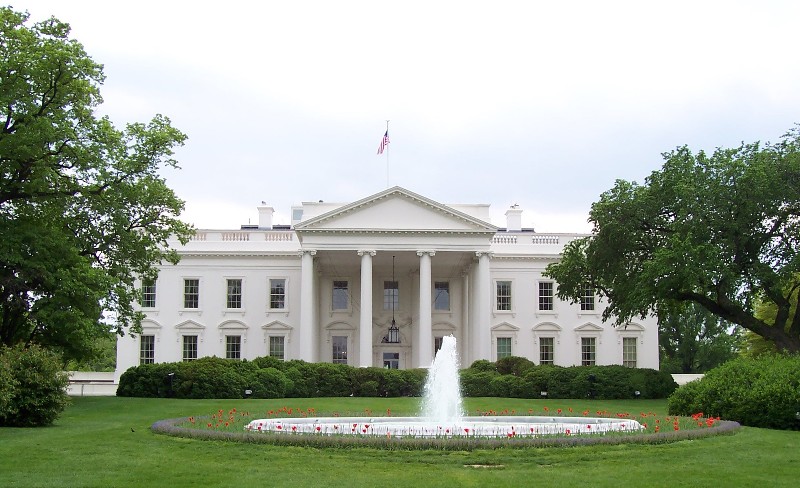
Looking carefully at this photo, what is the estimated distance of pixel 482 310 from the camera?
49.1 m

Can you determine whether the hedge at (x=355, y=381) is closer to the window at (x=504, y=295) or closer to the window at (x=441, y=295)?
the window at (x=504, y=295)

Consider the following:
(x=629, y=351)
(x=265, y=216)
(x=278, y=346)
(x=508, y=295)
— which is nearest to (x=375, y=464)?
(x=278, y=346)

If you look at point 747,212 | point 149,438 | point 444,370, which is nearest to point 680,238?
point 747,212

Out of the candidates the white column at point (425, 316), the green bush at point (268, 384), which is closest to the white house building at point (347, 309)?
the white column at point (425, 316)

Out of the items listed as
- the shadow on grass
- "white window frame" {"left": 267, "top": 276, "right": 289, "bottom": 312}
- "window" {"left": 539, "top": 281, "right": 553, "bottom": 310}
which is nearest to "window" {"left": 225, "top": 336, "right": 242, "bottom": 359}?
"white window frame" {"left": 267, "top": 276, "right": 289, "bottom": 312}

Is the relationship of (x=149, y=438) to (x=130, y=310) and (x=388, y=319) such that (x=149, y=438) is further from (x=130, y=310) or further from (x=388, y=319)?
(x=388, y=319)

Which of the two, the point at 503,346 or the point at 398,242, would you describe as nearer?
the point at 398,242

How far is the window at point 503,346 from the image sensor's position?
180ft

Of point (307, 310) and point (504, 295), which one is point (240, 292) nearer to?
point (307, 310)

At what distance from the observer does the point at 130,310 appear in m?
33.2

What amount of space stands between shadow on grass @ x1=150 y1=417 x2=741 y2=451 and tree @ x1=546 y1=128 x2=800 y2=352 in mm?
16794

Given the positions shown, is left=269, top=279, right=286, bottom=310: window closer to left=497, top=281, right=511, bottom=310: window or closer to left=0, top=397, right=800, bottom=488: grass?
left=497, top=281, right=511, bottom=310: window

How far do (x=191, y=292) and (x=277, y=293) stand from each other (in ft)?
16.9

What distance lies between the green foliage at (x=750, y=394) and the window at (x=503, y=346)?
29.6m
